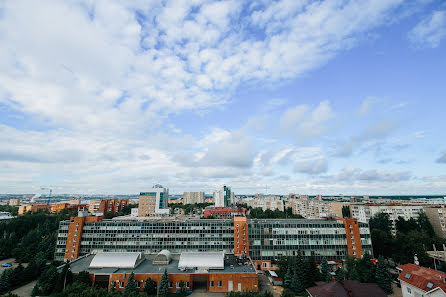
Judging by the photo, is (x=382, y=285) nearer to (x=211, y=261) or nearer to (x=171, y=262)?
(x=211, y=261)

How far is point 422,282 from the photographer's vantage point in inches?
1144

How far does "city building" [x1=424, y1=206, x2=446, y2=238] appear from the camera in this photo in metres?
81.5

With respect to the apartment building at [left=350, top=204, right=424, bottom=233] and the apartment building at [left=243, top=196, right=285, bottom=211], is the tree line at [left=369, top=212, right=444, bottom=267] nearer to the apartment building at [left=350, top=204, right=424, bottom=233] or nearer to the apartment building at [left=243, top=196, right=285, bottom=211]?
the apartment building at [left=350, top=204, right=424, bottom=233]

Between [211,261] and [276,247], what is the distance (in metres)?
17.9

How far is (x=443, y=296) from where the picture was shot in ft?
86.7

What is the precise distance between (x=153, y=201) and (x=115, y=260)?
77797 mm

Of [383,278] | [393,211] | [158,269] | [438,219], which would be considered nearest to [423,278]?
[383,278]

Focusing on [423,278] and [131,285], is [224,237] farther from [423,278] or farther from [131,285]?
[423,278]

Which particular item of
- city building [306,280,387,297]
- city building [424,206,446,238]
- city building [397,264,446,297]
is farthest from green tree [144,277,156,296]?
city building [424,206,446,238]

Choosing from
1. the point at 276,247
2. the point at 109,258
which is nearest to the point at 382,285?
the point at 276,247

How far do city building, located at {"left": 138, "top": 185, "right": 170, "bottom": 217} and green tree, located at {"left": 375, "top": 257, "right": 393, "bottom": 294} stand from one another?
9915 centimetres

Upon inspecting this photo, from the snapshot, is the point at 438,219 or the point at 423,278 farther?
the point at 438,219

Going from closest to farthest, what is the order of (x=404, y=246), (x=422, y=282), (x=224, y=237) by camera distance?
(x=422, y=282) < (x=404, y=246) < (x=224, y=237)

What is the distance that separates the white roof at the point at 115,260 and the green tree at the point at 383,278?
45766 mm
